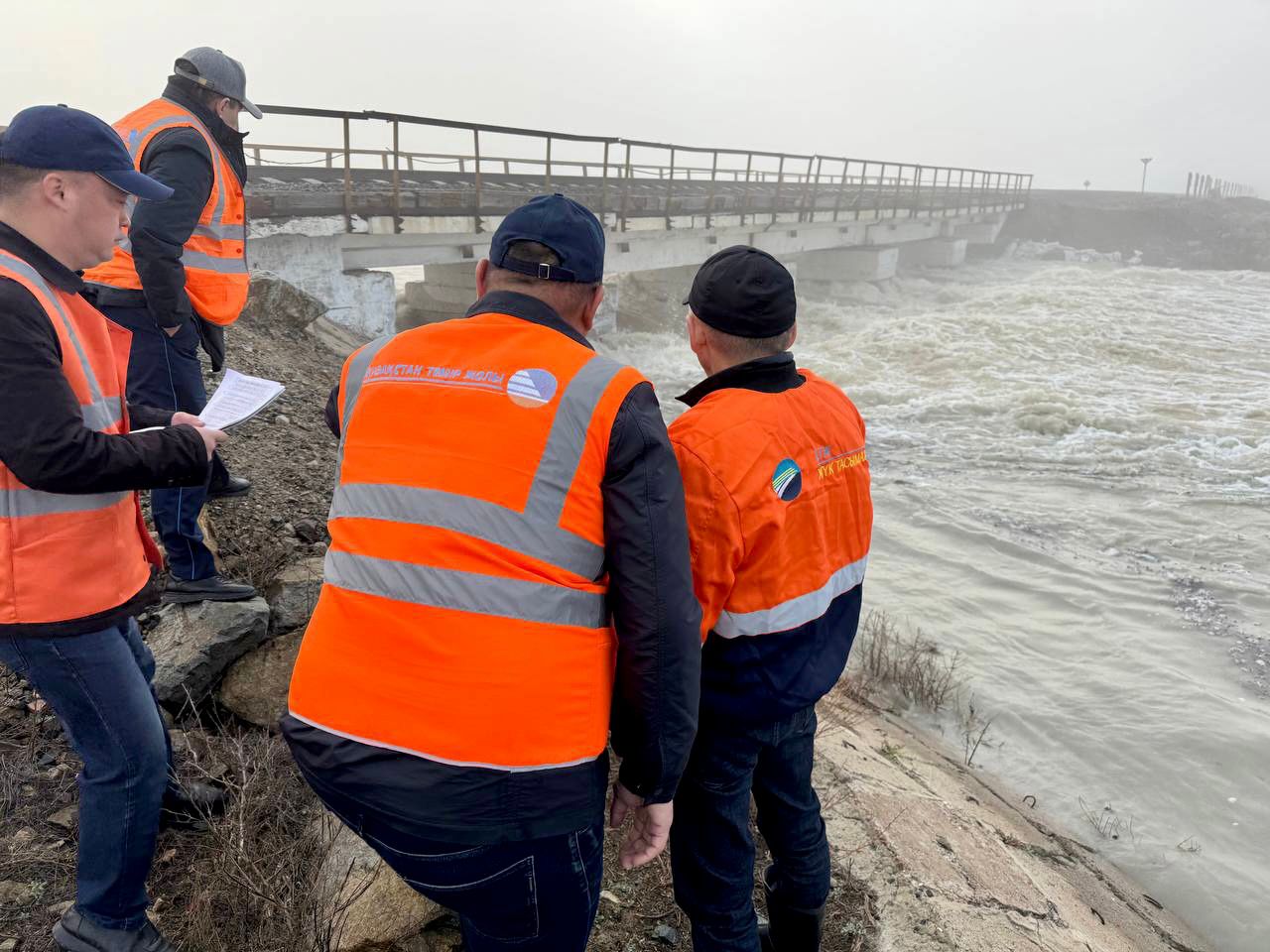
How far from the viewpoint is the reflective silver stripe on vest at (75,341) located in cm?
178

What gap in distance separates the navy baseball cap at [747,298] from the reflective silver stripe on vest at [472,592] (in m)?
0.88

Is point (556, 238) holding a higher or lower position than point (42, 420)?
higher

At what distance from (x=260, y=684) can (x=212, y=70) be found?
8.15 feet

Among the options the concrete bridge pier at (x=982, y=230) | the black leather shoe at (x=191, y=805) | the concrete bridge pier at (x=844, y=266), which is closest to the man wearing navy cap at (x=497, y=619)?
the black leather shoe at (x=191, y=805)

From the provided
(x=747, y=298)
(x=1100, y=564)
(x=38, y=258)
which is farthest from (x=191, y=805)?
(x=1100, y=564)

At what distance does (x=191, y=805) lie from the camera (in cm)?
267

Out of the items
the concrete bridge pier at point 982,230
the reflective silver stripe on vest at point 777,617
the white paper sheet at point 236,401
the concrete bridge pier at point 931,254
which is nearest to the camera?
the reflective silver stripe on vest at point 777,617

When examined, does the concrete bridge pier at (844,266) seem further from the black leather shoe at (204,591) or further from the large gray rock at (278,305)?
the black leather shoe at (204,591)

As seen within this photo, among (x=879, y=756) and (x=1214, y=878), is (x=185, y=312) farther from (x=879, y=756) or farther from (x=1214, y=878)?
(x=1214, y=878)

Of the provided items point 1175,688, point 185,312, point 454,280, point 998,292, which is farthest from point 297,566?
point 998,292

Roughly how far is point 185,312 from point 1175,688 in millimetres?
6359

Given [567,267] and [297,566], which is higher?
[567,267]

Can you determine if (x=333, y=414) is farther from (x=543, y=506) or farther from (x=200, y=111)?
(x=200, y=111)

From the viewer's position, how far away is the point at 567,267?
1.65 metres
